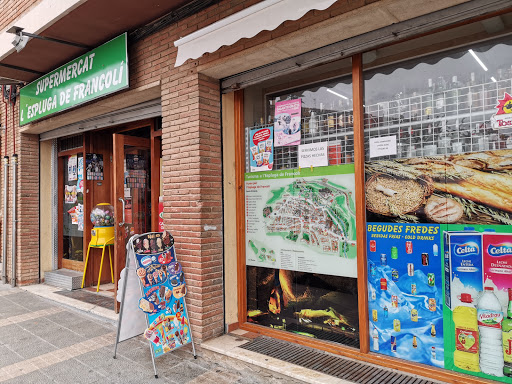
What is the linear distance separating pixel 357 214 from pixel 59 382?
3.28 metres

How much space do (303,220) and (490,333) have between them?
192 centimetres

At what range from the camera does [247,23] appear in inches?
129

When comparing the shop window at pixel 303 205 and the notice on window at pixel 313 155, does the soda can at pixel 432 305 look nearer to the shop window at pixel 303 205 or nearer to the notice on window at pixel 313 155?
the shop window at pixel 303 205

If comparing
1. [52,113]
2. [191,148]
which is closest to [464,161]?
[191,148]

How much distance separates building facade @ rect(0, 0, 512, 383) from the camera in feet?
9.67

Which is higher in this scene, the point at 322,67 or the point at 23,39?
the point at 23,39

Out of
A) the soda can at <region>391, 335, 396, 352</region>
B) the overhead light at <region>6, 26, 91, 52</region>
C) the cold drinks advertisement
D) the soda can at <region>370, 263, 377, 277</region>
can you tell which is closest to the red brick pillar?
the soda can at <region>370, 263, 377, 277</region>

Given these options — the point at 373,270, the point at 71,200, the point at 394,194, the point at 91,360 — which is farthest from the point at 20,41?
the point at 373,270

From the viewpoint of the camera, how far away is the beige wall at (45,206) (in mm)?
7723

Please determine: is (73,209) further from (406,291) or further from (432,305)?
(432,305)

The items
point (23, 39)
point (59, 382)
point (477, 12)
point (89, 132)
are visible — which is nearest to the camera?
point (477, 12)

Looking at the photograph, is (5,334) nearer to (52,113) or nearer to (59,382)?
(59,382)

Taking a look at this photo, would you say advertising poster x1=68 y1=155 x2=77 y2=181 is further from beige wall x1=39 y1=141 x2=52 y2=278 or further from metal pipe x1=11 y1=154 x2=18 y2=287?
metal pipe x1=11 y1=154 x2=18 y2=287

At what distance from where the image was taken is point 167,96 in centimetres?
459
